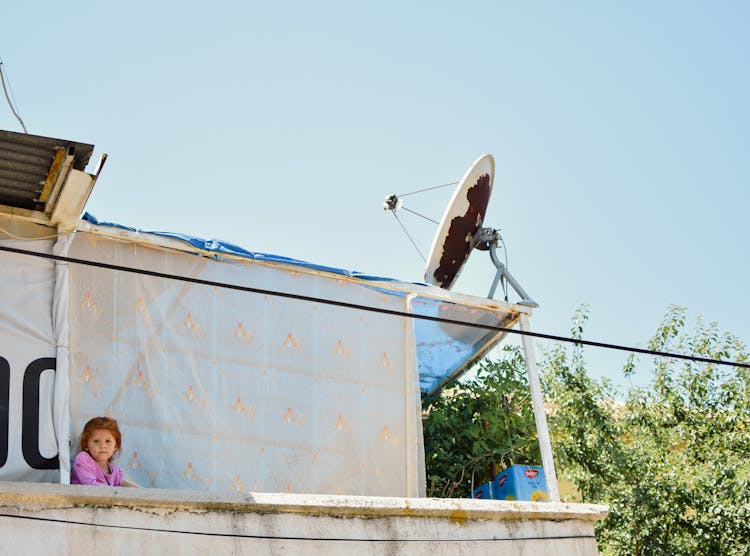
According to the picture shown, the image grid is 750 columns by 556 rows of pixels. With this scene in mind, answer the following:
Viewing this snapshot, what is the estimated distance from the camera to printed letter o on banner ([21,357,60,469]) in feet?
17.6

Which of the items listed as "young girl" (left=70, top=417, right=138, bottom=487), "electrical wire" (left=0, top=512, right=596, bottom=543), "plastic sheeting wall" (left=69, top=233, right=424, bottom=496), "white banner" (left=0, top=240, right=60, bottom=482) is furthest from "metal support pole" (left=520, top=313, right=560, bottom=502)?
"white banner" (left=0, top=240, right=60, bottom=482)

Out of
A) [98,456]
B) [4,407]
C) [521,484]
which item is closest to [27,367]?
[4,407]

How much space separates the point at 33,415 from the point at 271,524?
5.27ft

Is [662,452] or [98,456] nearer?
[98,456]

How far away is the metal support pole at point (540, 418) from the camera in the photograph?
6.76 m

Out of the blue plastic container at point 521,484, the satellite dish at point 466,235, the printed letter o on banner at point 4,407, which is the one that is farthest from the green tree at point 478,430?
the printed letter o on banner at point 4,407

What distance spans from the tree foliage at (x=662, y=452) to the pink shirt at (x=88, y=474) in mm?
8777

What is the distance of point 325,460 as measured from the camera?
6.46 m

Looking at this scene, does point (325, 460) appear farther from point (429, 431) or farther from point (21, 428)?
point (21, 428)

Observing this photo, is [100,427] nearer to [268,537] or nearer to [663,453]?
[268,537]

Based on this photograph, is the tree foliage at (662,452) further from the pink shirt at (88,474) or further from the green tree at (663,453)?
the pink shirt at (88,474)

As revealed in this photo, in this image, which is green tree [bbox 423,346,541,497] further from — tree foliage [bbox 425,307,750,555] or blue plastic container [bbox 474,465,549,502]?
tree foliage [bbox 425,307,750,555]

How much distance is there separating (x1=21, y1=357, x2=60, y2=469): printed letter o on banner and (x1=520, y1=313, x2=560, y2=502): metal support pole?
11.5 ft

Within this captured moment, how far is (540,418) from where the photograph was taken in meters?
6.98
